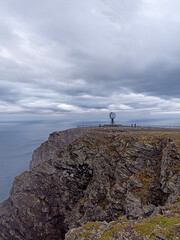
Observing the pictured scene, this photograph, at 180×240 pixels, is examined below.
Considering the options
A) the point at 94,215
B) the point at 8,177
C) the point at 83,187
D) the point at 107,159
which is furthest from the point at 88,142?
the point at 8,177

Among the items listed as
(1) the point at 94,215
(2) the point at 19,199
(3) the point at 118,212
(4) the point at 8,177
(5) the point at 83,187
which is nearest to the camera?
(3) the point at 118,212

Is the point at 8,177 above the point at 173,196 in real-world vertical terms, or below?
below

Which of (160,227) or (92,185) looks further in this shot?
(92,185)

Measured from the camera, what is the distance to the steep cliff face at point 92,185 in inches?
1060

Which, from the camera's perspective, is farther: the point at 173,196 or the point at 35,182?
the point at 35,182

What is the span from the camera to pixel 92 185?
36000mm

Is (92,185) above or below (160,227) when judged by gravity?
below

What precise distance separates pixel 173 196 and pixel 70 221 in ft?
84.8

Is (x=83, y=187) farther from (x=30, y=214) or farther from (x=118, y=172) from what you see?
(x=30, y=214)

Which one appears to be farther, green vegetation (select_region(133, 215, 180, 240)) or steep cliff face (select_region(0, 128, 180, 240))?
steep cliff face (select_region(0, 128, 180, 240))

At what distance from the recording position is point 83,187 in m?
40.0

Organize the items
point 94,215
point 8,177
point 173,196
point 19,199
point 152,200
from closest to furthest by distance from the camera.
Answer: point 173,196 < point 152,200 < point 94,215 < point 19,199 < point 8,177

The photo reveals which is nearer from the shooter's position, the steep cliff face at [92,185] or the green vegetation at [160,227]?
the green vegetation at [160,227]

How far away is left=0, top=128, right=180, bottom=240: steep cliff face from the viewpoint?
1060 inches
